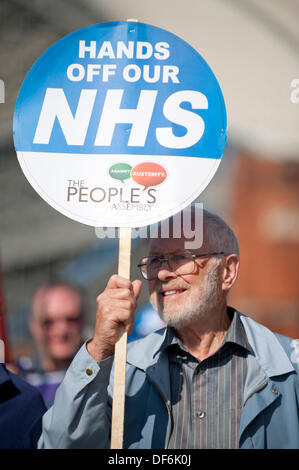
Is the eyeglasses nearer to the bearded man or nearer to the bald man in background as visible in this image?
the bearded man

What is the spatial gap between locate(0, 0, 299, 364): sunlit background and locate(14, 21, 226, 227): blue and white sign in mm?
358

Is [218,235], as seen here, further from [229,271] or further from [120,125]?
[120,125]

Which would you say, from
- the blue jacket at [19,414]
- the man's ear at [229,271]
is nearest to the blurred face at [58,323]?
the blue jacket at [19,414]

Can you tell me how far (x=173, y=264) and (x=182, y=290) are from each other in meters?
0.11

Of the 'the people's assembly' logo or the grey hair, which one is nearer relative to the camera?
the 'the people's assembly' logo

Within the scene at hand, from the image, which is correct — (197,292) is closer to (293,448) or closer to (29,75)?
(293,448)

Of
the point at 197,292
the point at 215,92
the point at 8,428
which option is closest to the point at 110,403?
the point at 8,428

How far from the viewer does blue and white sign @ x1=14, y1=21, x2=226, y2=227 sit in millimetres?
1865

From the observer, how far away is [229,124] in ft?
7.85
